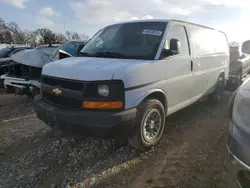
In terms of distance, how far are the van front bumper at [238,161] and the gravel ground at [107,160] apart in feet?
2.99

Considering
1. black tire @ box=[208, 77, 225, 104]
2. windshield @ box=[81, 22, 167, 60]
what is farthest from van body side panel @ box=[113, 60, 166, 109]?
black tire @ box=[208, 77, 225, 104]

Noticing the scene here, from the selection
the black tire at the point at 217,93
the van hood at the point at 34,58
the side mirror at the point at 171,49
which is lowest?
the black tire at the point at 217,93

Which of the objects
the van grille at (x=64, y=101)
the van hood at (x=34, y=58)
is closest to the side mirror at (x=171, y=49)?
the van grille at (x=64, y=101)

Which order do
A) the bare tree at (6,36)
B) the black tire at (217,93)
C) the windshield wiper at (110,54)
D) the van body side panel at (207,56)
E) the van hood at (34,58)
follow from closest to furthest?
the windshield wiper at (110,54)
the van body side panel at (207,56)
the van hood at (34,58)
the black tire at (217,93)
the bare tree at (6,36)

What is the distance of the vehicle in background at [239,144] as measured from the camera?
1.87 metres

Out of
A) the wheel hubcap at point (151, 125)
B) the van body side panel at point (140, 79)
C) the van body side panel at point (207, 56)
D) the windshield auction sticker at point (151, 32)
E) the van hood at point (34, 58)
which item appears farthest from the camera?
the van hood at point (34, 58)

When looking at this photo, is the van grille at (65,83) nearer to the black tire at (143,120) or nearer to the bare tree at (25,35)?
the black tire at (143,120)

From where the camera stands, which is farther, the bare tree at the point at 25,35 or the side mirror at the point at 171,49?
the bare tree at the point at 25,35

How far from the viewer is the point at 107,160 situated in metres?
3.36

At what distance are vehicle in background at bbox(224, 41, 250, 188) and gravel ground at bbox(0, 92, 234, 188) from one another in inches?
37.3

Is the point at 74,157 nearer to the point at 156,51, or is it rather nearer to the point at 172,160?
the point at 172,160

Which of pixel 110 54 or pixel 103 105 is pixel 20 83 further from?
pixel 103 105

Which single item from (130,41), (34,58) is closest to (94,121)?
(130,41)

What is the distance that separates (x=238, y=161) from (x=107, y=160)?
1.91 meters
